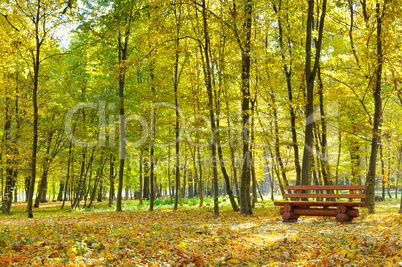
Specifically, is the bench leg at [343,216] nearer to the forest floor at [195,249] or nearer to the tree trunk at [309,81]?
the forest floor at [195,249]

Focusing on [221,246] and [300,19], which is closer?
[221,246]

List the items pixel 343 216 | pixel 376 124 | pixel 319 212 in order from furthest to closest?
pixel 376 124 → pixel 319 212 → pixel 343 216

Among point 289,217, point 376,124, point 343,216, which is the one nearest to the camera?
point 343,216

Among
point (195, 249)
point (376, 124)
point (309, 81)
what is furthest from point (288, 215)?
point (195, 249)

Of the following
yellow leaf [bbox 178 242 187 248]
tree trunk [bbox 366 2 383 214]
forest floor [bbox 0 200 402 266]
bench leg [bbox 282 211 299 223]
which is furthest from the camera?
tree trunk [bbox 366 2 383 214]

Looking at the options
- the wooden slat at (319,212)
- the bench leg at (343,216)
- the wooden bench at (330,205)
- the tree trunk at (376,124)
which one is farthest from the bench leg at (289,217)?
the tree trunk at (376,124)

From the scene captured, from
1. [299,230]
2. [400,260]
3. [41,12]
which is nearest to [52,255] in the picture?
[400,260]

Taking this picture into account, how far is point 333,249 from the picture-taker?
Answer: 5.27 metres

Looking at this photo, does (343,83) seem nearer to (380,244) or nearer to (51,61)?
(380,244)

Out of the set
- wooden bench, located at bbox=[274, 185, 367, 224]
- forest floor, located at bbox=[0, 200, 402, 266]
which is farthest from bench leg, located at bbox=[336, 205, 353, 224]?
forest floor, located at bbox=[0, 200, 402, 266]

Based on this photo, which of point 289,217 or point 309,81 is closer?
point 289,217

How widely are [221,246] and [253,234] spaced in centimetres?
156

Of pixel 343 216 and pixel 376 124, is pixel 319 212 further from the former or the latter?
pixel 376 124

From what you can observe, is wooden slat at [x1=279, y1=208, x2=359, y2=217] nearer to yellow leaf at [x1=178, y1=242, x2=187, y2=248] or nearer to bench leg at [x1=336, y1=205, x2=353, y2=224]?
bench leg at [x1=336, y1=205, x2=353, y2=224]
